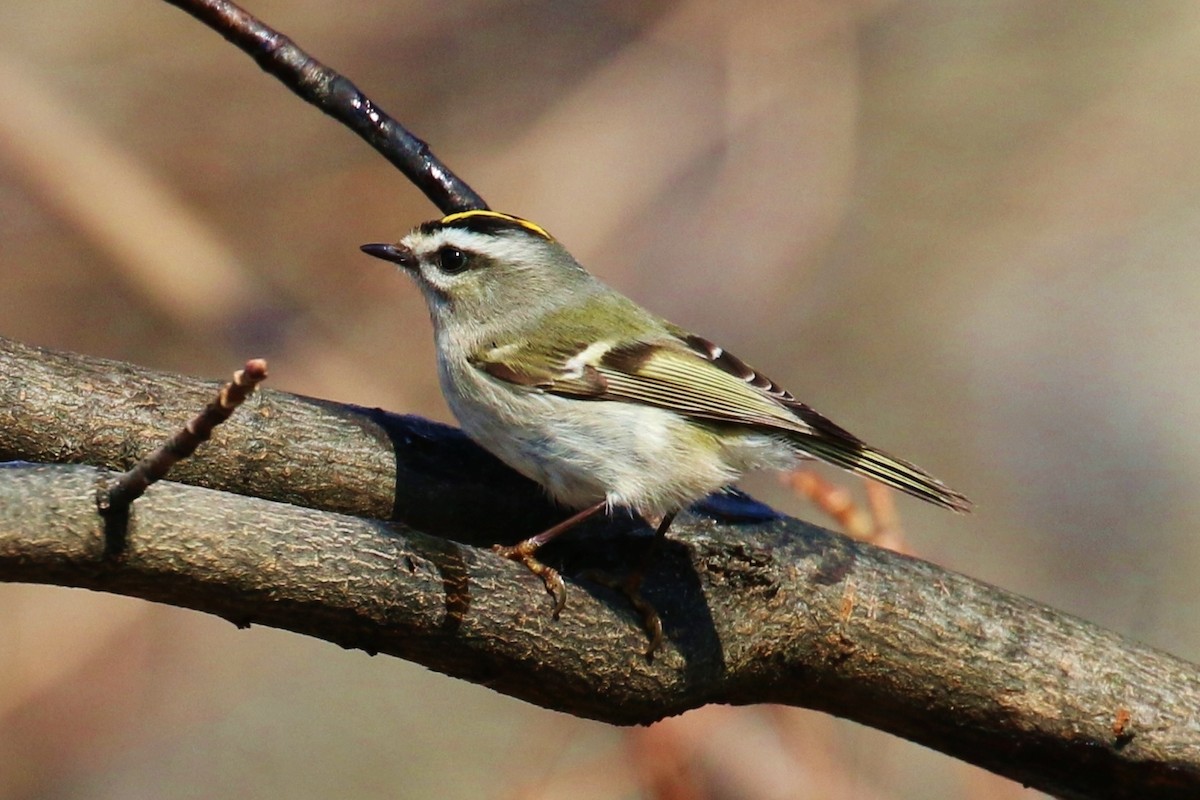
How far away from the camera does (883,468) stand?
2.75 metres

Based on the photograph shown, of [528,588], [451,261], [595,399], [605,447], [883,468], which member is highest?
[451,261]

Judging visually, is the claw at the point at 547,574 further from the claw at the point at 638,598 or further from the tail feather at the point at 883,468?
the tail feather at the point at 883,468

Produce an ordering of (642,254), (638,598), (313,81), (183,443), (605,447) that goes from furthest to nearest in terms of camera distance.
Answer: (642,254)
(313,81)
(605,447)
(638,598)
(183,443)

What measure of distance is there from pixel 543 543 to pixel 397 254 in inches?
39.7

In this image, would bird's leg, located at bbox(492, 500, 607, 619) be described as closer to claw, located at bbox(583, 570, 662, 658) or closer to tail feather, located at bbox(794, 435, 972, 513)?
claw, located at bbox(583, 570, 662, 658)

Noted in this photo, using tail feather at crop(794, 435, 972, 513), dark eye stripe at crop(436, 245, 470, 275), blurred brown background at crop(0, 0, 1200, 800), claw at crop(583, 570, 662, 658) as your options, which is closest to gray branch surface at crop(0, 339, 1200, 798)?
claw at crop(583, 570, 662, 658)

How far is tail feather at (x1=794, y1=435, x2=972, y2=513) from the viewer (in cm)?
271

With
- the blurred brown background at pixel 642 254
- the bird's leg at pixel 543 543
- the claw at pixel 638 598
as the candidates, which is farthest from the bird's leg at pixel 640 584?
the blurred brown background at pixel 642 254

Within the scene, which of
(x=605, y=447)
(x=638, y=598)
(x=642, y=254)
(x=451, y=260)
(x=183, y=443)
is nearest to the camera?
(x=183, y=443)

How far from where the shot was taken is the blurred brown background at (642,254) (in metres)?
5.21

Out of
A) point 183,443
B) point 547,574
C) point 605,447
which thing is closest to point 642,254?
point 605,447

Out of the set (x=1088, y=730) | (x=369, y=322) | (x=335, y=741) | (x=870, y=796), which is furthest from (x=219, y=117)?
(x=1088, y=730)

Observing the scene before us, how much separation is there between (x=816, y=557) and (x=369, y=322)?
3.99 m

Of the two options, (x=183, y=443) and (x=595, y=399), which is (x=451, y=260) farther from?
(x=183, y=443)
